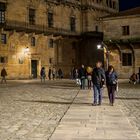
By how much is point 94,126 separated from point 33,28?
3975 cm

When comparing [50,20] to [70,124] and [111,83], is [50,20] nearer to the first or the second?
[111,83]

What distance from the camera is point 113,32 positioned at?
4341 cm

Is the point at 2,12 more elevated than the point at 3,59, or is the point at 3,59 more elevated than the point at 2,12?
the point at 2,12

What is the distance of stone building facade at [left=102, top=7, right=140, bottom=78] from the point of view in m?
42.0

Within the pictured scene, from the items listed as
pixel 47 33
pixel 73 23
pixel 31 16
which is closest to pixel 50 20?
pixel 47 33

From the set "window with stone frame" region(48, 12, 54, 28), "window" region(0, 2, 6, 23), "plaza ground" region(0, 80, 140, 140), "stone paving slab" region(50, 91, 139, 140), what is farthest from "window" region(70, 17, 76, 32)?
"stone paving slab" region(50, 91, 139, 140)

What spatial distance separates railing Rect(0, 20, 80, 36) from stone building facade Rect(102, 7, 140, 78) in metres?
9.05

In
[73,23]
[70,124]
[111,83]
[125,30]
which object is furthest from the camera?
[73,23]

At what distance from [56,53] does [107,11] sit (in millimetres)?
13962

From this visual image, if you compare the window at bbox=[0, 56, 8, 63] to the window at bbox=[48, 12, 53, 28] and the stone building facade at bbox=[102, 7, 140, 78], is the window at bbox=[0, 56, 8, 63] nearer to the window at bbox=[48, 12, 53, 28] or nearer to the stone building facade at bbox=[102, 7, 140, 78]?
the window at bbox=[48, 12, 53, 28]

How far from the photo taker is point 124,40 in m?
42.4

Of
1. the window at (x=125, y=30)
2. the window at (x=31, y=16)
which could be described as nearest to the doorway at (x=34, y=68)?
the window at (x=31, y=16)

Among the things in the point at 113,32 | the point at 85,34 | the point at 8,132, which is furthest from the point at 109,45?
the point at 8,132

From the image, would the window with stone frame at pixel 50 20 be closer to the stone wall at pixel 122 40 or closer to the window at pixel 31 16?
the window at pixel 31 16
